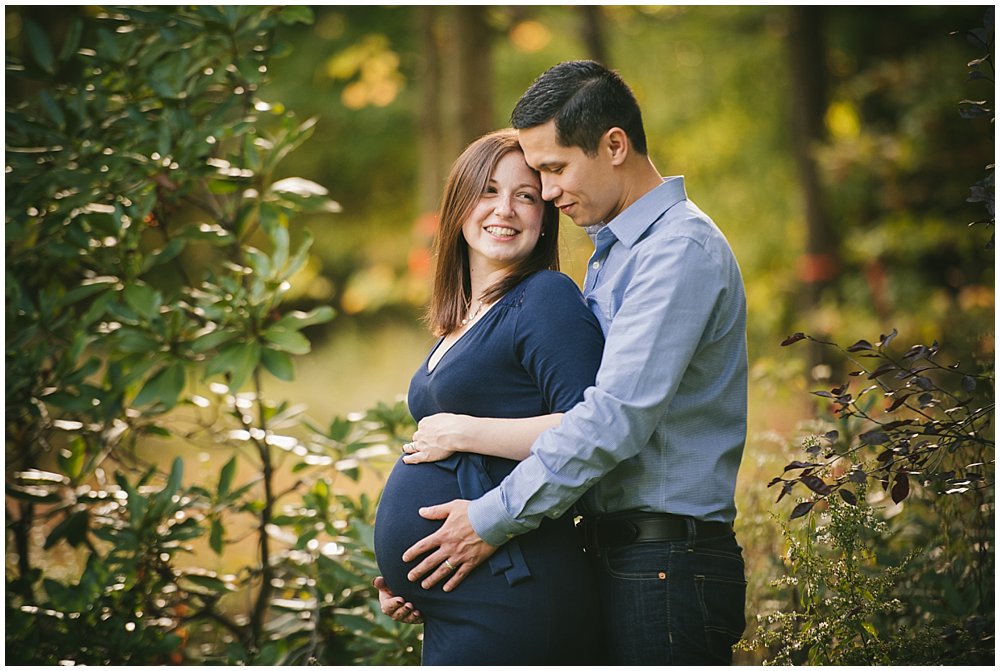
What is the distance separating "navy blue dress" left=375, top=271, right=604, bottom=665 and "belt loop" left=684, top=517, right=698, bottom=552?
0.24 meters

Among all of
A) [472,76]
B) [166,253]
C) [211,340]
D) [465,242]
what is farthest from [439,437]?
[472,76]

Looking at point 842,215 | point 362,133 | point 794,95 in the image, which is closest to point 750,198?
point 842,215

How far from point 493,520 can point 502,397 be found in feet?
0.92

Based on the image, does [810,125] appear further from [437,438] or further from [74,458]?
[437,438]

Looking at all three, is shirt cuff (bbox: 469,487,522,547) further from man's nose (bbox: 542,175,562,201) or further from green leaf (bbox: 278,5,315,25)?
green leaf (bbox: 278,5,315,25)

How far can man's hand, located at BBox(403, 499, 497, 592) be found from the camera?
6.75 ft

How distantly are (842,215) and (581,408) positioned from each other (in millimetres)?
10290

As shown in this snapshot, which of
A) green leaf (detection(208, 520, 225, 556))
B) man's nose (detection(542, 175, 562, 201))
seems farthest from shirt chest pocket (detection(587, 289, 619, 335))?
green leaf (detection(208, 520, 225, 556))

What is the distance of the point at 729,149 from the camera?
12.0 m

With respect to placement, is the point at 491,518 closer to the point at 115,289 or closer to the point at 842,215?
the point at 115,289

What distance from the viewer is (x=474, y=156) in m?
2.32

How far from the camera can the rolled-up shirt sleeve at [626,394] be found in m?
1.94

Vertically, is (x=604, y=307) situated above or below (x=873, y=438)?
above

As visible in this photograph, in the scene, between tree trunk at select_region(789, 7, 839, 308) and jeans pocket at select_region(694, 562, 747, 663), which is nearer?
jeans pocket at select_region(694, 562, 747, 663)
